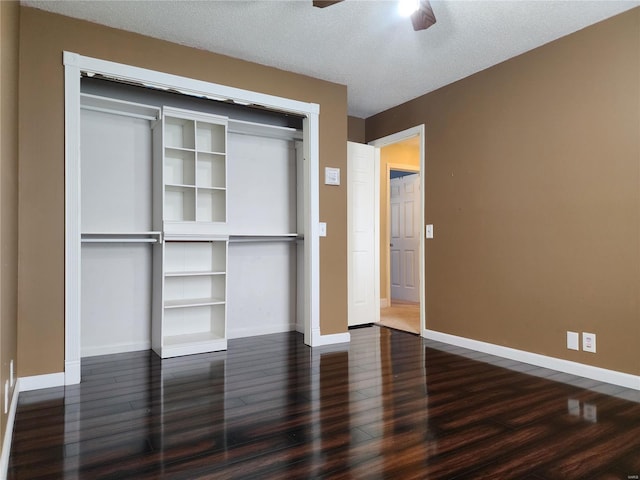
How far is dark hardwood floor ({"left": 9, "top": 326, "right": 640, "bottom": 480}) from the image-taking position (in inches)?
72.7

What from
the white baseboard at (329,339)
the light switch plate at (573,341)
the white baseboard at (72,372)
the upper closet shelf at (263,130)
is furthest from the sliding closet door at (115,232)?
the light switch plate at (573,341)

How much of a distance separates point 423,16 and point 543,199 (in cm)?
182

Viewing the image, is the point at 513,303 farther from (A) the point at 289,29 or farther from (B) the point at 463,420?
(A) the point at 289,29

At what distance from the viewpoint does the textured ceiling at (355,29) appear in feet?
9.39

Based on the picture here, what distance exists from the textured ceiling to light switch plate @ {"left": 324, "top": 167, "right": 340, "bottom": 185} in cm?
92

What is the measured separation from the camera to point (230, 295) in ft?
14.5

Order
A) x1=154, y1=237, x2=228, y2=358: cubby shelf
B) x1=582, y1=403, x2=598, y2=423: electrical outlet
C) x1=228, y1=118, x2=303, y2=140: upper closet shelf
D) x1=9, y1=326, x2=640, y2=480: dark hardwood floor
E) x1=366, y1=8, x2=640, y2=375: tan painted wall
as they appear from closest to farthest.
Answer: x1=9, y1=326, x2=640, y2=480: dark hardwood floor, x1=582, y1=403, x2=598, y2=423: electrical outlet, x1=366, y1=8, x2=640, y2=375: tan painted wall, x1=154, y1=237, x2=228, y2=358: cubby shelf, x1=228, y1=118, x2=303, y2=140: upper closet shelf

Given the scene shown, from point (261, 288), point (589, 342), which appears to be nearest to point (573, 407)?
point (589, 342)

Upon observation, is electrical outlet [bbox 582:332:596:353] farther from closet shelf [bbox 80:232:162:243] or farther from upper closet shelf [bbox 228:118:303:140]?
closet shelf [bbox 80:232:162:243]

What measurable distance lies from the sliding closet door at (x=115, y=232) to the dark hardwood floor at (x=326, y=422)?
1.24 ft

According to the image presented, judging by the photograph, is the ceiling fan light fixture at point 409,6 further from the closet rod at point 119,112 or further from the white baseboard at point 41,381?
the white baseboard at point 41,381

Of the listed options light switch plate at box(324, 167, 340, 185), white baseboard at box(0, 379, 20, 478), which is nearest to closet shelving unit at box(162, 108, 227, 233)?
light switch plate at box(324, 167, 340, 185)

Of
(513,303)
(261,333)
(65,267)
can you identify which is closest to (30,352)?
(65,267)

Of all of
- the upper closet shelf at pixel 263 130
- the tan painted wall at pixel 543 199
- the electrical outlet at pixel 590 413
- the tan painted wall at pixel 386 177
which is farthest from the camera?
the tan painted wall at pixel 386 177
